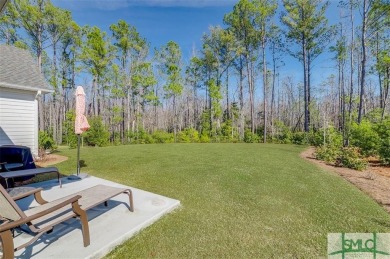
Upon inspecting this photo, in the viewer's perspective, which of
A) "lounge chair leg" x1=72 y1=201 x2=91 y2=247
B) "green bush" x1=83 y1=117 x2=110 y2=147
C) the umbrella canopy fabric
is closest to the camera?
"lounge chair leg" x1=72 y1=201 x2=91 y2=247

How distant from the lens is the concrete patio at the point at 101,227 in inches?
98.9

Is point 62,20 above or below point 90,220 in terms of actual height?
above

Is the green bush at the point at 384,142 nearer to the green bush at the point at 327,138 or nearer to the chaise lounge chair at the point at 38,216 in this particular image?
the green bush at the point at 327,138

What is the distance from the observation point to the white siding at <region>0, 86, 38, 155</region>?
25.5 ft

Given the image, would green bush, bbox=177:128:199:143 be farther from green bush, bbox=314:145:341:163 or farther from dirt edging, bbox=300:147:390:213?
dirt edging, bbox=300:147:390:213

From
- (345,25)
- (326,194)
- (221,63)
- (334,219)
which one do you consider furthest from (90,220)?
(345,25)

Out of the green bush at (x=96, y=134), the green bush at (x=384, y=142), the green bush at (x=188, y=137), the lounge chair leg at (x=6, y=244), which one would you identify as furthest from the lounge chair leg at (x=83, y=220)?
the green bush at (x=188, y=137)

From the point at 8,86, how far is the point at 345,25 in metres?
28.5

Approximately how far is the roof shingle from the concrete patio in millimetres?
5836

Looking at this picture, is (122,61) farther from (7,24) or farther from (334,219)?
(334,219)

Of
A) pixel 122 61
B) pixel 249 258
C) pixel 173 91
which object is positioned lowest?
pixel 249 258

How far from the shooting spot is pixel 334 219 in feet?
12.3

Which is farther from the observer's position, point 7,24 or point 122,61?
point 122,61

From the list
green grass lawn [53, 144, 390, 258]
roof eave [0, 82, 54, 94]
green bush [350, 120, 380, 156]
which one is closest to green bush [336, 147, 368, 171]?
green bush [350, 120, 380, 156]
